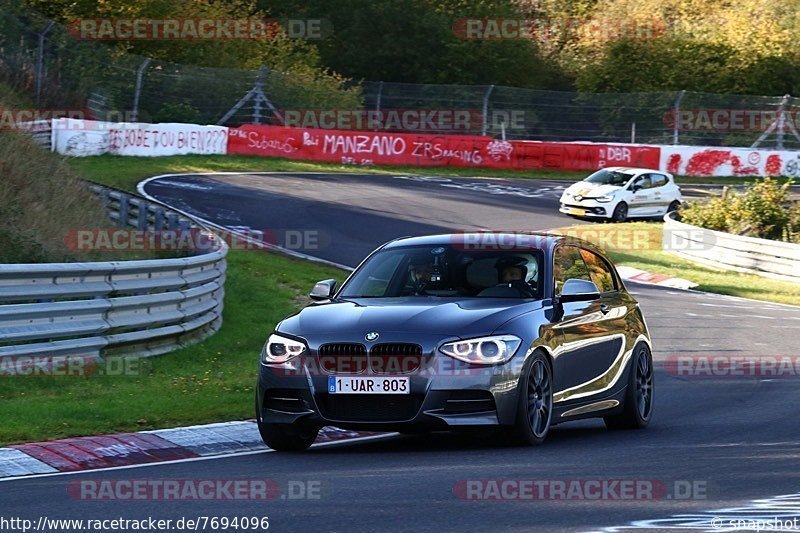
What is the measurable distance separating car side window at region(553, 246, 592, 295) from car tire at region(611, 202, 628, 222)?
24.4 m

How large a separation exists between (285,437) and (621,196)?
87.5 feet

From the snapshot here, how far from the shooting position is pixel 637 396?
11.2 m

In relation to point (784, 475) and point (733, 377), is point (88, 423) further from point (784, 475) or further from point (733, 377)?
point (733, 377)

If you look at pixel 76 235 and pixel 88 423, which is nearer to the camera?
pixel 88 423

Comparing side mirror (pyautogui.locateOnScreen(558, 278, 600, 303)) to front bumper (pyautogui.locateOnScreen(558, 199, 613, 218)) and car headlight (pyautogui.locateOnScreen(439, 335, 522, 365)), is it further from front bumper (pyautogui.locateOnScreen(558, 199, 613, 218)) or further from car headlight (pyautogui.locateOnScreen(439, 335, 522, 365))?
front bumper (pyautogui.locateOnScreen(558, 199, 613, 218))

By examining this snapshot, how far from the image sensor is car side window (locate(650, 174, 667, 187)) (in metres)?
36.4

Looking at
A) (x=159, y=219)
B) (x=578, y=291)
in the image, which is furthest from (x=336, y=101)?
(x=578, y=291)

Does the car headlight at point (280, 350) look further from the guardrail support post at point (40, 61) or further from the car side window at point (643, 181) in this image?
the guardrail support post at point (40, 61)

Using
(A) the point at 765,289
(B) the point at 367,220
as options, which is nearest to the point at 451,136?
(B) the point at 367,220

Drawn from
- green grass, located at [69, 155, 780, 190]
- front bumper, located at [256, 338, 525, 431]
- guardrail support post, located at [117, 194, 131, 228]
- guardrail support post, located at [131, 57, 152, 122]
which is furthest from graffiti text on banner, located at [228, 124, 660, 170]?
front bumper, located at [256, 338, 525, 431]

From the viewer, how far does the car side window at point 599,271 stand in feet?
36.3

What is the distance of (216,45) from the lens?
55188 mm

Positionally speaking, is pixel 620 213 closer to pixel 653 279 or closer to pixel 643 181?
pixel 643 181

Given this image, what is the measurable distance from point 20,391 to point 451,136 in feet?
109
